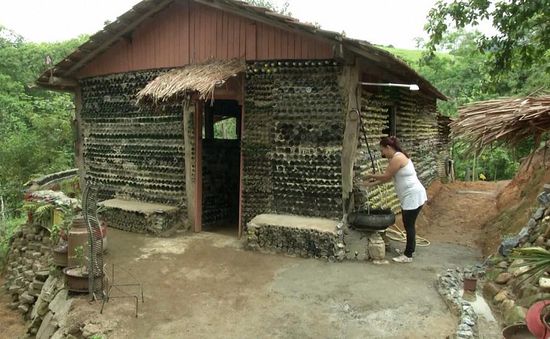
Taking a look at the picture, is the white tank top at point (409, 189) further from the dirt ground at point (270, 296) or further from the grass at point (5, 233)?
the grass at point (5, 233)

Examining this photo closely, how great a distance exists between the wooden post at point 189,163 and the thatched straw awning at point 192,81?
79cm

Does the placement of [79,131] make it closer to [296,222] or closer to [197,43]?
[197,43]

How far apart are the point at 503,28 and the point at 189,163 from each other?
6529 millimetres

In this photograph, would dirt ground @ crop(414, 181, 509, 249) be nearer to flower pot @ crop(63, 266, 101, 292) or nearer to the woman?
the woman

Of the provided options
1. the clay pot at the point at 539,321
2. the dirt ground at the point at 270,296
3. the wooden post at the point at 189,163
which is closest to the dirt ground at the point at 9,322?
the dirt ground at the point at 270,296

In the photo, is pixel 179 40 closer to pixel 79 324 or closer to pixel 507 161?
pixel 79 324

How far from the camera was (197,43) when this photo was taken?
826 centimetres

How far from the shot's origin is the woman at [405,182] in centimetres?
657

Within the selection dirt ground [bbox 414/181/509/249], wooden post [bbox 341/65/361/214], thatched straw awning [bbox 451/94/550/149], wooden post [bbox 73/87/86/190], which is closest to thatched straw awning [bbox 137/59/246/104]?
wooden post [bbox 341/65/361/214]

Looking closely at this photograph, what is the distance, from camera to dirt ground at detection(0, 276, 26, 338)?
7.40 m

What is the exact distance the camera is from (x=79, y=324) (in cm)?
464

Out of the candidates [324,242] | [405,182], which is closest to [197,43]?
[324,242]

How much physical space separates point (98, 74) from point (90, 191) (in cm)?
515

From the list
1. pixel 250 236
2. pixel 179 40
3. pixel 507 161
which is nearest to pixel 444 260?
pixel 250 236
